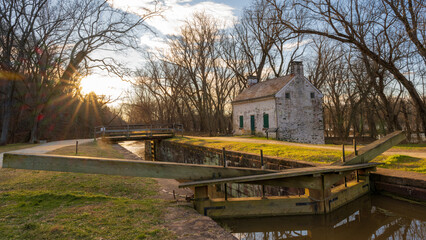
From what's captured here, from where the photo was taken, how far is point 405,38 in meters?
13.0

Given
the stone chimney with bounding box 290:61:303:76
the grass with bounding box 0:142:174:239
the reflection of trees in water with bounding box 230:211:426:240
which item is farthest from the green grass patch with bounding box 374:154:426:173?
the stone chimney with bounding box 290:61:303:76

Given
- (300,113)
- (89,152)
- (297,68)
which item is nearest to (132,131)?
(89,152)

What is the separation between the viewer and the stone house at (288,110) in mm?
21359

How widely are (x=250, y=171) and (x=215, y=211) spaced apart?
1.19m

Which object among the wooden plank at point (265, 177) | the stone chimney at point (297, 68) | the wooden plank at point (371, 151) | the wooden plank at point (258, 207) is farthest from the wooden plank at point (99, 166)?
the stone chimney at point (297, 68)

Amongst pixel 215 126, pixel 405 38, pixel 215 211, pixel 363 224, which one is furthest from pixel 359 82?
pixel 215 211

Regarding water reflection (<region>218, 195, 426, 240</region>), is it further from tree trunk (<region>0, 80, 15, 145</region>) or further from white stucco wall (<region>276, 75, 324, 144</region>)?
tree trunk (<region>0, 80, 15, 145</region>)

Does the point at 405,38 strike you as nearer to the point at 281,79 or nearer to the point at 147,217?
the point at 281,79

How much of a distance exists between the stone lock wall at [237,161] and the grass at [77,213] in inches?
160

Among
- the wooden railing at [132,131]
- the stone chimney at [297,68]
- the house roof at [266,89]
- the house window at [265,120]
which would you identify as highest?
the stone chimney at [297,68]

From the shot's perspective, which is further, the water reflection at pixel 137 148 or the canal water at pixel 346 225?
the water reflection at pixel 137 148

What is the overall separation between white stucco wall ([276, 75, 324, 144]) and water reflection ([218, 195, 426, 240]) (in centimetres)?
1481

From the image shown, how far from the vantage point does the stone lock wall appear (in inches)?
323

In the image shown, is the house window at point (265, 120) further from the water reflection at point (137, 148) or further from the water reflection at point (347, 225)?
the water reflection at point (347, 225)
